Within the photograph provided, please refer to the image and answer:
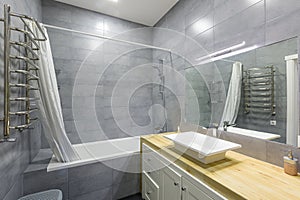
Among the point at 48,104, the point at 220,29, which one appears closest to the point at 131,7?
the point at 220,29

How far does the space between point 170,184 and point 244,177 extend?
592 mm

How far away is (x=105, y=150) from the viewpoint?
232cm

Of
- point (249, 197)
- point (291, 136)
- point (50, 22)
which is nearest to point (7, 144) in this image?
point (249, 197)

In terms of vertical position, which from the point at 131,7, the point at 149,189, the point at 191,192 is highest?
the point at 131,7

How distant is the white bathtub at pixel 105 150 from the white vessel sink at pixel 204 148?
827 mm

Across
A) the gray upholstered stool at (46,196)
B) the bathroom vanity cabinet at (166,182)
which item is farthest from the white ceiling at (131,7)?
the gray upholstered stool at (46,196)

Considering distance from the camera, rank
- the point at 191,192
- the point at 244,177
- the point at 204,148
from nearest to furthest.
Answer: the point at 244,177 → the point at 191,192 → the point at 204,148

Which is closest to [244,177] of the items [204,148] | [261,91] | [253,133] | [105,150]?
[204,148]

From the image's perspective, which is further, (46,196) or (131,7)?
(131,7)

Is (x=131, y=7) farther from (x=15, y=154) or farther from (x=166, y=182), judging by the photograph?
(x=166, y=182)

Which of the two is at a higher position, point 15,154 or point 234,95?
point 234,95

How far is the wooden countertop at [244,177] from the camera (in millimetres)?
724

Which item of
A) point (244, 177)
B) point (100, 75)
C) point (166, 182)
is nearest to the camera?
point (244, 177)

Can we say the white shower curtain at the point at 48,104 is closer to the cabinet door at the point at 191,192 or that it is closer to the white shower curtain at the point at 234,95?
the cabinet door at the point at 191,192
